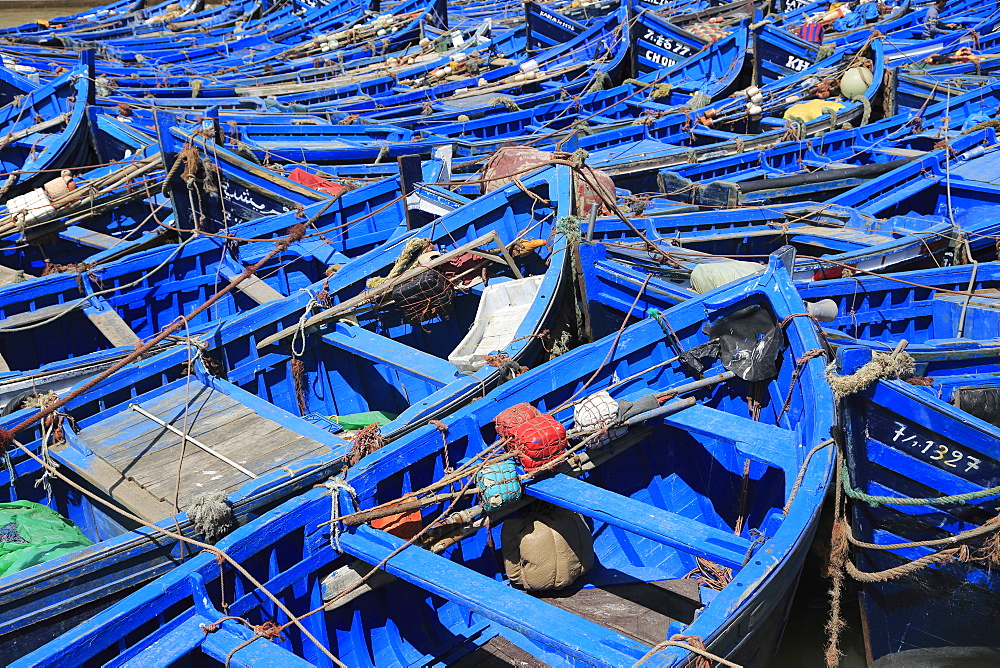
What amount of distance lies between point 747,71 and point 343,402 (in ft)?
40.1

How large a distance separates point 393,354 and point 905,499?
363 centimetres

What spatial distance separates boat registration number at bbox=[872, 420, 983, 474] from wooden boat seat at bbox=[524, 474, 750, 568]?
3.58 feet

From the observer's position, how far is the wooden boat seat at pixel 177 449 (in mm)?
5402

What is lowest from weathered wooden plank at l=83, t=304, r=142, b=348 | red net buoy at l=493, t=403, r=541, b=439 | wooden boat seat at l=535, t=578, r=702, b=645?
wooden boat seat at l=535, t=578, r=702, b=645

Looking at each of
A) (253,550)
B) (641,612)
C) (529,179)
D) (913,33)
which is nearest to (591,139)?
(529,179)

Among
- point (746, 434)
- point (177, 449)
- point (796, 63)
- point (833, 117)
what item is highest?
point (177, 449)

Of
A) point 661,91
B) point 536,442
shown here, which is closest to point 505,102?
point 661,91

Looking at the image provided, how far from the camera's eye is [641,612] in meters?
5.88

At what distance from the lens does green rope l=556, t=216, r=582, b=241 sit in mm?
7207

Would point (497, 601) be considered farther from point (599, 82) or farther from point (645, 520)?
point (599, 82)

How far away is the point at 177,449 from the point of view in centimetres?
586

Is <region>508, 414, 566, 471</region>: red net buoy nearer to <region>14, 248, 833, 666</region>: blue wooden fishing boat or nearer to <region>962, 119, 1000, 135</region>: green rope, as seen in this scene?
<region>14, 248, 833, 666</region>: blue wooden fishing boat

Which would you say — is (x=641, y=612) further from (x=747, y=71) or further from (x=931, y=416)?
(x=747, y=71)

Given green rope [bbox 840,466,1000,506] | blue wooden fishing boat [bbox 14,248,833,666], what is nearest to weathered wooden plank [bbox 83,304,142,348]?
blue wooden fishing boat [bbox 14,248,833,666]
